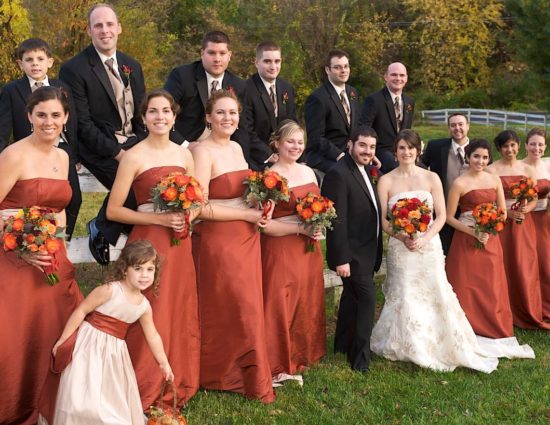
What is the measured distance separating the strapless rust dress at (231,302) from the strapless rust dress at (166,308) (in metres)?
0.28

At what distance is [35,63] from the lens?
7.82m

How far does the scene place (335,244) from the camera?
8609 mm

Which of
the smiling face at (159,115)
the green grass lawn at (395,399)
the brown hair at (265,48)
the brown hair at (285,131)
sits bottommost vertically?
the green grass lawn at (395,399)

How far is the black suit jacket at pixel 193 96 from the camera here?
8844 mm

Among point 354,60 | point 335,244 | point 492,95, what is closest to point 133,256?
point 335,244

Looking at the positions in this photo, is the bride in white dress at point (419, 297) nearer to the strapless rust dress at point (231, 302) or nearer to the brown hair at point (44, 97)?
the strapless rust dress at point (231, 302)

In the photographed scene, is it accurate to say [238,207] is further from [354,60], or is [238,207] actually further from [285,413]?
[354,60]

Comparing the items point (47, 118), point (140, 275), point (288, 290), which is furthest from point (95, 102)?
point (288, 290)

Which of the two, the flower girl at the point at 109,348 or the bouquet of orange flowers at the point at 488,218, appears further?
the bouquet of orange flowers at the point at 488,218

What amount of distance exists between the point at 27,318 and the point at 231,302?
1.97 m

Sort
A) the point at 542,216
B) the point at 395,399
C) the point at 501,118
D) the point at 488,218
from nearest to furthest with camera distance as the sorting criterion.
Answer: the point at 395,399 → the point at 488,218 → the point at 542,216 → the point at 501,118

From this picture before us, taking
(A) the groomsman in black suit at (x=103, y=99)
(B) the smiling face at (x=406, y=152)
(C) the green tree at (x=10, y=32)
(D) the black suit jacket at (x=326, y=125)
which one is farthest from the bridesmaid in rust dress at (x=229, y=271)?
(C) the green tree at (x=10, y=32)

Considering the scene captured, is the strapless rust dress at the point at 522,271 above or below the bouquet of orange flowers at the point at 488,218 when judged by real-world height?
below

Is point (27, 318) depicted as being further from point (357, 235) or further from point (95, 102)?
point (357, 235)
